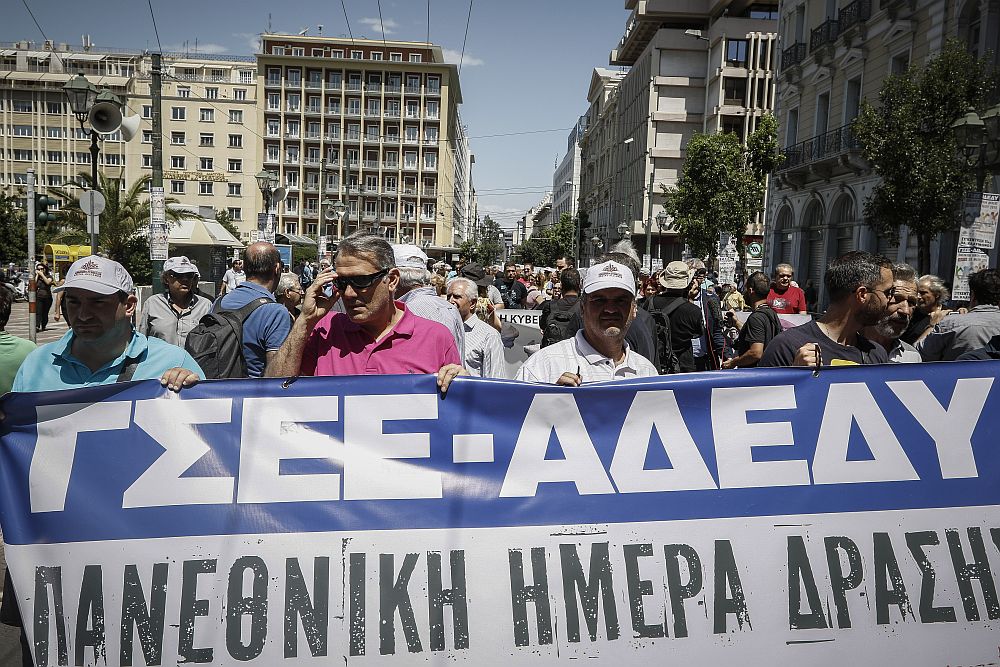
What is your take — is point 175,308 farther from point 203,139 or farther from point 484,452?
point 203,139

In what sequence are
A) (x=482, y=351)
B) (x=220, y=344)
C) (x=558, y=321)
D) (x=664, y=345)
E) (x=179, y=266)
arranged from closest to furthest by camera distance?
(x=220, y=344), (x=482, y=351), (x=179, y=266), (x=664, y=345), (x=558, y=321)

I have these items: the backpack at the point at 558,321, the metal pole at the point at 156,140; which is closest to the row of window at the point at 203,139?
the metal pole at the point at 156,140

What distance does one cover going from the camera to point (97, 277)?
10.5 ft

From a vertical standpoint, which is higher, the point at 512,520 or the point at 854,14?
the point at 854,14

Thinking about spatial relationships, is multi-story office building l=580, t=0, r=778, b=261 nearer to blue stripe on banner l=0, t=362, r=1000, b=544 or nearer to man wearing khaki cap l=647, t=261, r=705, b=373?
man wearing khaki cap l=647, t=261, r=705, b=373

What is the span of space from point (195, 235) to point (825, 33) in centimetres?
2325

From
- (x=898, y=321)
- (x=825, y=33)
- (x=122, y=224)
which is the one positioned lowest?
Answer: (x=898, y=321)

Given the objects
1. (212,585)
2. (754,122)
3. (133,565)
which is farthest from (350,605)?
(754,122)

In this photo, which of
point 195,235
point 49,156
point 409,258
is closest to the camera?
point 409,258

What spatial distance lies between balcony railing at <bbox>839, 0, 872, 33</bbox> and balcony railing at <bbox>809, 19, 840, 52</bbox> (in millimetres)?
600

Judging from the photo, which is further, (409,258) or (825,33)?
(825,33)

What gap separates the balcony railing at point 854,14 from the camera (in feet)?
87.0

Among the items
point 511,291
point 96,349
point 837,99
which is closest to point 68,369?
point 96,349

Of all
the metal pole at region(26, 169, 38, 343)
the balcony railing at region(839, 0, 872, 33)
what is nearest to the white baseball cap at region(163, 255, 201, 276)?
the metal pole at region(26, 169, 38, 343)
